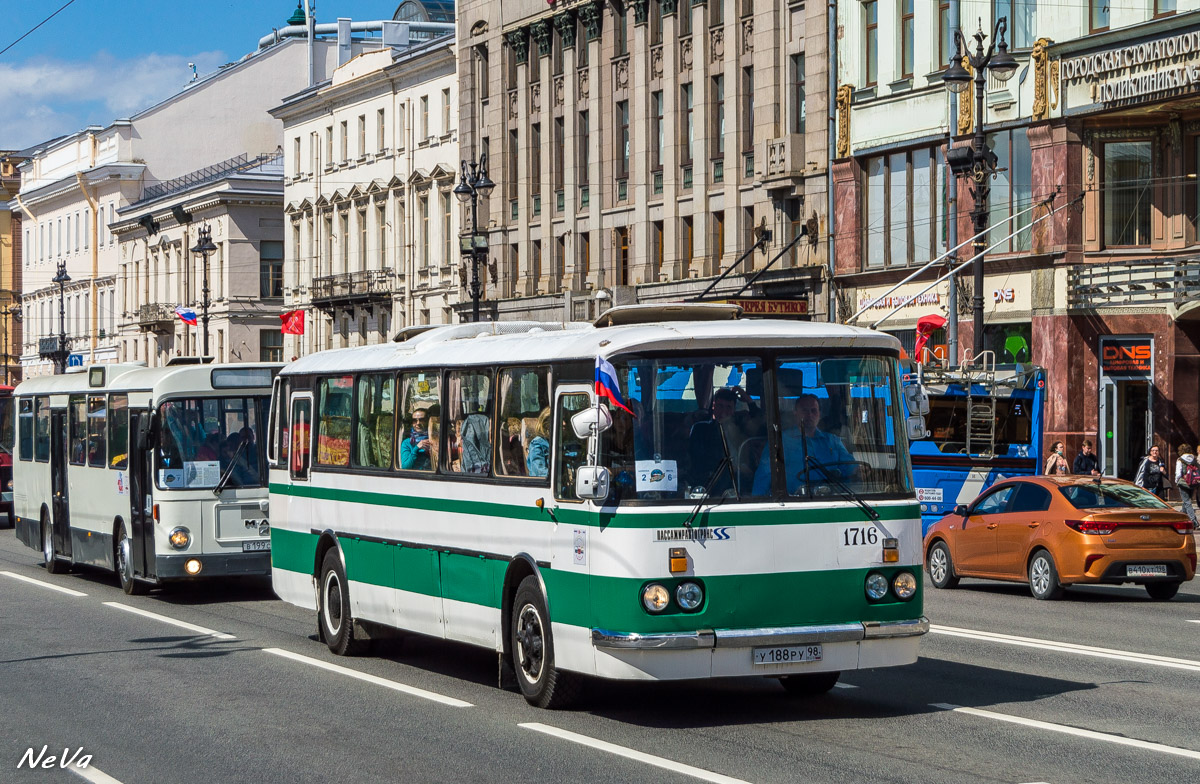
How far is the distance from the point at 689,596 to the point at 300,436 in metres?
6.80

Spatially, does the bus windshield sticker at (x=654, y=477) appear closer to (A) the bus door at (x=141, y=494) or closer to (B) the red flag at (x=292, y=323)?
(A) the bus door at (x=141, y=494)

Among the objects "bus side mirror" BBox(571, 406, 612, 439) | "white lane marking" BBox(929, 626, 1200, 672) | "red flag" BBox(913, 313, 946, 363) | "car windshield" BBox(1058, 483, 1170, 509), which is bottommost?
"white lane marking" BBox(929, 626, 1200, 672)

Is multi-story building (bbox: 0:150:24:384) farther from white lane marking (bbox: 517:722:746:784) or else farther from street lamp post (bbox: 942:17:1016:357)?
white lane marking (bbox: 517:722:746:784)

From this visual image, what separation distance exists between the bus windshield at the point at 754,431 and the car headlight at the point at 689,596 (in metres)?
0.56

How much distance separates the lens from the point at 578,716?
11.9 meters

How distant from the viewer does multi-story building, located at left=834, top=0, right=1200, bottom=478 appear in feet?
122

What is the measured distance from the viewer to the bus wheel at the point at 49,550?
85.7 feet

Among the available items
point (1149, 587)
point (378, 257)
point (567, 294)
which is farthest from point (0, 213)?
point (1149, 587)

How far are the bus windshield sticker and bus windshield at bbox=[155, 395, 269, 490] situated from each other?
10.6m

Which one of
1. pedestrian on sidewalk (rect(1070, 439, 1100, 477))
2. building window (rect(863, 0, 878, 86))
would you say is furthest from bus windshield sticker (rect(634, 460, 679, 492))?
building window (rect(863, 0, 878, 86))

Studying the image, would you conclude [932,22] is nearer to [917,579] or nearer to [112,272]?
[917,579]

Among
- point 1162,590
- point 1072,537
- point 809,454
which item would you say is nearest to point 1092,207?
point 1162,590

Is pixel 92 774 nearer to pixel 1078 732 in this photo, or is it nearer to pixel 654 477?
pixel 654 477

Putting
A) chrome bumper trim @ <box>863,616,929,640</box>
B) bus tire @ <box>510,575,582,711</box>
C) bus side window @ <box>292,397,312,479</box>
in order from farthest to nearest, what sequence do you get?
bus side window @ <box>292,397,312,479</box>, bus tire @ <box>510,575,582,711</box>, chrome bumper trim @ <box>863,616,929,640</box>
